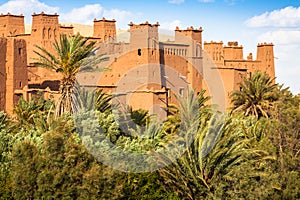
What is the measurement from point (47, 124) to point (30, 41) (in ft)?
63.7

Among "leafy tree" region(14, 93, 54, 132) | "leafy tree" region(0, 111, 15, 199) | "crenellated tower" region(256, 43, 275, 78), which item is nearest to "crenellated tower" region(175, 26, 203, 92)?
"crenellated tower" region(256, 43, 275, 78)

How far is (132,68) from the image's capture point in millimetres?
35031

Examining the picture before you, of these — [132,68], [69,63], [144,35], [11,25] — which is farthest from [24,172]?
[11,25]

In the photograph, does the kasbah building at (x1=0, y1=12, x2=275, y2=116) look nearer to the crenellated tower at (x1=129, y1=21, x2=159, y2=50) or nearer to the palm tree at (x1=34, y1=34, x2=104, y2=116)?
the crenellated tower at (x1=129, y1=21, x2=159, y2=50)

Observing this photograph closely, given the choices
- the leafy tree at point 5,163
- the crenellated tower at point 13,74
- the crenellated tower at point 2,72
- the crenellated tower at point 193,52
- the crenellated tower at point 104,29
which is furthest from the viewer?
the crenellated tower at point 104,29

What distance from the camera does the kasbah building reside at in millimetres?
31609

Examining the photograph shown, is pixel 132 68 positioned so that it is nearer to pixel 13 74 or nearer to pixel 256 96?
pixel 13 74

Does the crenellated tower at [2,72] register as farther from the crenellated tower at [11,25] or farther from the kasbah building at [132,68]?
the crenellated tower at [11,25]

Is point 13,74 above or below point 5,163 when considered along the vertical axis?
above

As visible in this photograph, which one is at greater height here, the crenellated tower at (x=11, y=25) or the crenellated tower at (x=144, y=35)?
the crenellated tower at (x=11, y=25)

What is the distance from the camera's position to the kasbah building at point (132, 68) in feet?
104

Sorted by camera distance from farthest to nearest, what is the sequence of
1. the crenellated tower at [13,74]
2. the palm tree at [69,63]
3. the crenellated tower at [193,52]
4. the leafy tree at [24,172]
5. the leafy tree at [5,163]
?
the crenellated tower at [193,52] → the crenellated tower at [13,74] → the palm tree at [69,63] → the leafy tree at [5,163] → the leafy tree at [24,172]

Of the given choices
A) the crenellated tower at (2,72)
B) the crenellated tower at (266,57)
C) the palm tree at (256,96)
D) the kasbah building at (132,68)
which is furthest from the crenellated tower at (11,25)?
the crenellated tower at (266,57)

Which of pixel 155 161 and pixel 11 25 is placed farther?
pixel 11 25
